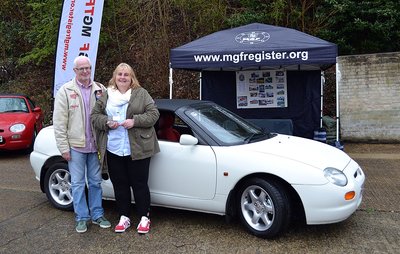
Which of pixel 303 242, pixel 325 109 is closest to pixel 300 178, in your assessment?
pixel 303 242

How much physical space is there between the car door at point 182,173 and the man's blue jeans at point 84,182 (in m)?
0.61

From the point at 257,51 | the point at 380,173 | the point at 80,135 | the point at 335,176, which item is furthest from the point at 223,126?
the point at 380,173

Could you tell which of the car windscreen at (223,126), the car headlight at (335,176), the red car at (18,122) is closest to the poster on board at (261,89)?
the car windscreen at (223,126)

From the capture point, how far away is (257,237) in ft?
14.2

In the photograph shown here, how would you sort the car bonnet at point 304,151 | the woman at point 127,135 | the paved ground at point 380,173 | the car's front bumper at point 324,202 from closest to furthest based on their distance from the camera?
the car's front bumper at point 324,202
the car bonnet at point 304,151
the woman at point 127,135
the paved ground at point 380,173

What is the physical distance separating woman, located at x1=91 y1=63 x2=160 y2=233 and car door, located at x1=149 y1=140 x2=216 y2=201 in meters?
0.17

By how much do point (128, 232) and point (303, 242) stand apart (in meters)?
1.84

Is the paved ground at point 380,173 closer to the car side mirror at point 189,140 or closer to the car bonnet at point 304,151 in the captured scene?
the car bonnet at point 304,151

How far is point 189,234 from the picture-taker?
14.8 ft

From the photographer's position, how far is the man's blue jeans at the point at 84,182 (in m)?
4.63

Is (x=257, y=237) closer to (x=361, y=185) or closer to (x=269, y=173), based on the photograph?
(x=269, y=173)

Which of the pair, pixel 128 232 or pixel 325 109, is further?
pixel 325 109

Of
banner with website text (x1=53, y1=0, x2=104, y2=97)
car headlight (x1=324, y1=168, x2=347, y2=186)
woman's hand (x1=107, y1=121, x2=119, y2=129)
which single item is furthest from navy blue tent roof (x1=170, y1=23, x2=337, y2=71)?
woman's hand (x1=107, y1=121, x2=119, y2=129)

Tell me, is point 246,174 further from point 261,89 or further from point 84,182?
point 261,89
